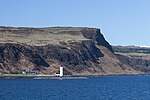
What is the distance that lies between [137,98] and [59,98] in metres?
20.1

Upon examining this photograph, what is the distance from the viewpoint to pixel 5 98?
130375mm

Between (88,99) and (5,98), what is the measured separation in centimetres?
2023

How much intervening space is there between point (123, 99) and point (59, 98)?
15.9 meters

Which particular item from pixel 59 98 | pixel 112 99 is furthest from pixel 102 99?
pixel 59 98

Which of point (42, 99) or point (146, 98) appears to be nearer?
A: point (42, 99)

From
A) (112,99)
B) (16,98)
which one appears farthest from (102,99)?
(16,98)

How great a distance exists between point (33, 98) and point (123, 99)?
73.1 feet

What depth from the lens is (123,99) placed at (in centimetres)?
13350

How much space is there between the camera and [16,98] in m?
131

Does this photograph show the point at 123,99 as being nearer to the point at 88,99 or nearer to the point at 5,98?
the point at 88,99

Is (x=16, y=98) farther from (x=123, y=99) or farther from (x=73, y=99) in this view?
(x=123, y=99)

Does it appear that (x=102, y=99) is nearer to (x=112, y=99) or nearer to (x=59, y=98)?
(x=112, y=99)

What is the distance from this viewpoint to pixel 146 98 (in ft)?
453

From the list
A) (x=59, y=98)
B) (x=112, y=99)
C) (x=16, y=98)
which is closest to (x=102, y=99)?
(x=112, y=99)
